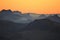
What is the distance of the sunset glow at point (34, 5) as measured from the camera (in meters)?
1.56

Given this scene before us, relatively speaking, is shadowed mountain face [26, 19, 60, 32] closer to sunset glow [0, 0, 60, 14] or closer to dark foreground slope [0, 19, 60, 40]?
dark foreground slope [0, 19, 60, 40]

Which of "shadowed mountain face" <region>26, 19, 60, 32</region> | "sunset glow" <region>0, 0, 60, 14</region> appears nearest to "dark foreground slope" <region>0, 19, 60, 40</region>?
"shadowed mountain face" <region>26, 19, 60, 32</region>

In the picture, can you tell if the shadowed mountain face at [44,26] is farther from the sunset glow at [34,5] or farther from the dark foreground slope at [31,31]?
the sunset glow at [34,5]

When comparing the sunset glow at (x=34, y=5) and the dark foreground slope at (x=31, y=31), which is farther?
the sunset glow at (x=34, y=5)

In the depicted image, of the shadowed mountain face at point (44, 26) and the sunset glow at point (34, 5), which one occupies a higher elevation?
the sunset glow at point (34, 5)

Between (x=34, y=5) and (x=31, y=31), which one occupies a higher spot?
(x=34, y=5)

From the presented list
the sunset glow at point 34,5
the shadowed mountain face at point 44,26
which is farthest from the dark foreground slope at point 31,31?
the sunset glow at point 34,5

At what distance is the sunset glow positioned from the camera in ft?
5.11

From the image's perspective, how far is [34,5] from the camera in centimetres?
157

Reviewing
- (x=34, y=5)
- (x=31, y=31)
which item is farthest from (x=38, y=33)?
(x=34, y=5)

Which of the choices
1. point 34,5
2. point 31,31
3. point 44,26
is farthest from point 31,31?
point 34,5

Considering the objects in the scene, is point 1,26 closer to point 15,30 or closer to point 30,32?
point 15,30

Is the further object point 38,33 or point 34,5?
point 34,5

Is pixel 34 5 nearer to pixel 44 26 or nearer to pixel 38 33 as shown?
pixel 44 26
